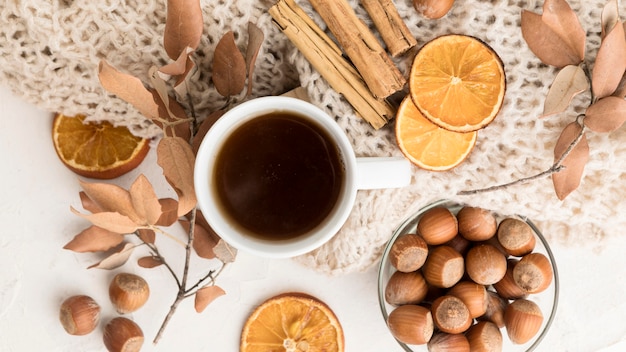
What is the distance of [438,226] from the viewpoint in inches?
40.0

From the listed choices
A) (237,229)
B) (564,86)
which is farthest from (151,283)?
(564,86)

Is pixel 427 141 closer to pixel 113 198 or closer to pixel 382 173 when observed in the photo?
pixel 382 173

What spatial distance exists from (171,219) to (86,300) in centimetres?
27

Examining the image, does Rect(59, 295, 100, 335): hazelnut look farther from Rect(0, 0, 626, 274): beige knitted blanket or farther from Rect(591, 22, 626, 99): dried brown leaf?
Rect(591, 22, 626, 99): dried brown leaf

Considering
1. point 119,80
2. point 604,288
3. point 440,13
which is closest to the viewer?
point 119,80

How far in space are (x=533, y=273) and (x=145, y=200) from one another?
64 centimetres

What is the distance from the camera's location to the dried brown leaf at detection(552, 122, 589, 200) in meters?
0.89

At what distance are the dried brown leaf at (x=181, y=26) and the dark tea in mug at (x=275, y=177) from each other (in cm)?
14

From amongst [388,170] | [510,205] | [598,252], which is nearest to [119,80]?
[388,170]

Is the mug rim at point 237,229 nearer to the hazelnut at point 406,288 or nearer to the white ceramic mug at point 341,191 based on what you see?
the white ceramic mug at point 341,191

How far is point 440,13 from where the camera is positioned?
3.00 ft

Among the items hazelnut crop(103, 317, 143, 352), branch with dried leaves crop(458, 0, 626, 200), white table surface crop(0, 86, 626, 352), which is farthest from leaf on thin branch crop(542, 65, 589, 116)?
hazelnut crop(103, 317, 143, 352)

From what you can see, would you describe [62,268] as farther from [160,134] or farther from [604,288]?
[604,288]

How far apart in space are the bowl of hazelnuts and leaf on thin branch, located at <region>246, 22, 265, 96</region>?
38 centimetres
